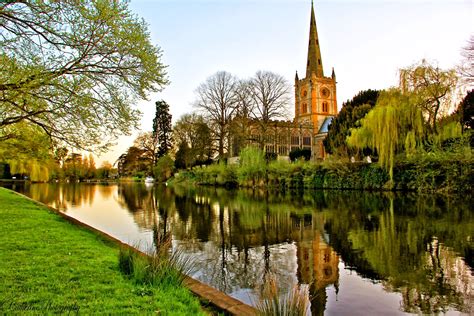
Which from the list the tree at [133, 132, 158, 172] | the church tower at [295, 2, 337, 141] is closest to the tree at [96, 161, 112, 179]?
the tree at [133, 132, 158, 172]

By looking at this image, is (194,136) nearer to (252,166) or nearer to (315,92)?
(252,166)

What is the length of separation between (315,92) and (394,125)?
62194 millimetres

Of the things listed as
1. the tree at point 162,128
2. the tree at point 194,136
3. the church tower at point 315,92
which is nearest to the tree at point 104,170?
the tree at point 162,128

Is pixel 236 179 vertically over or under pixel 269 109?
under

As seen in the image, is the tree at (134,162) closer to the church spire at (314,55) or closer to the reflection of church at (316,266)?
the church spire at (314,55)

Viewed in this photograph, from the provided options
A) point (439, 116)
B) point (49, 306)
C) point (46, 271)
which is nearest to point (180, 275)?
point (49, 306)

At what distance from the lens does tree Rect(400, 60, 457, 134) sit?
84.2 feet

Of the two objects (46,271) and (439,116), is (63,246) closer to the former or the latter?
(46,271)

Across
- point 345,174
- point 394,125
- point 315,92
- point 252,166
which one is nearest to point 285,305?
point 394,125

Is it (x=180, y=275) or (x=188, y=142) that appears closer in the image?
(x=180, y=275)

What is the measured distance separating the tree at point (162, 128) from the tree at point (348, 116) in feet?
115

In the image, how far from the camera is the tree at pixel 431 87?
25.7 m

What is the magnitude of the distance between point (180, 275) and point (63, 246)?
3521mm

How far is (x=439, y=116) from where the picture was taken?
86.8ft
